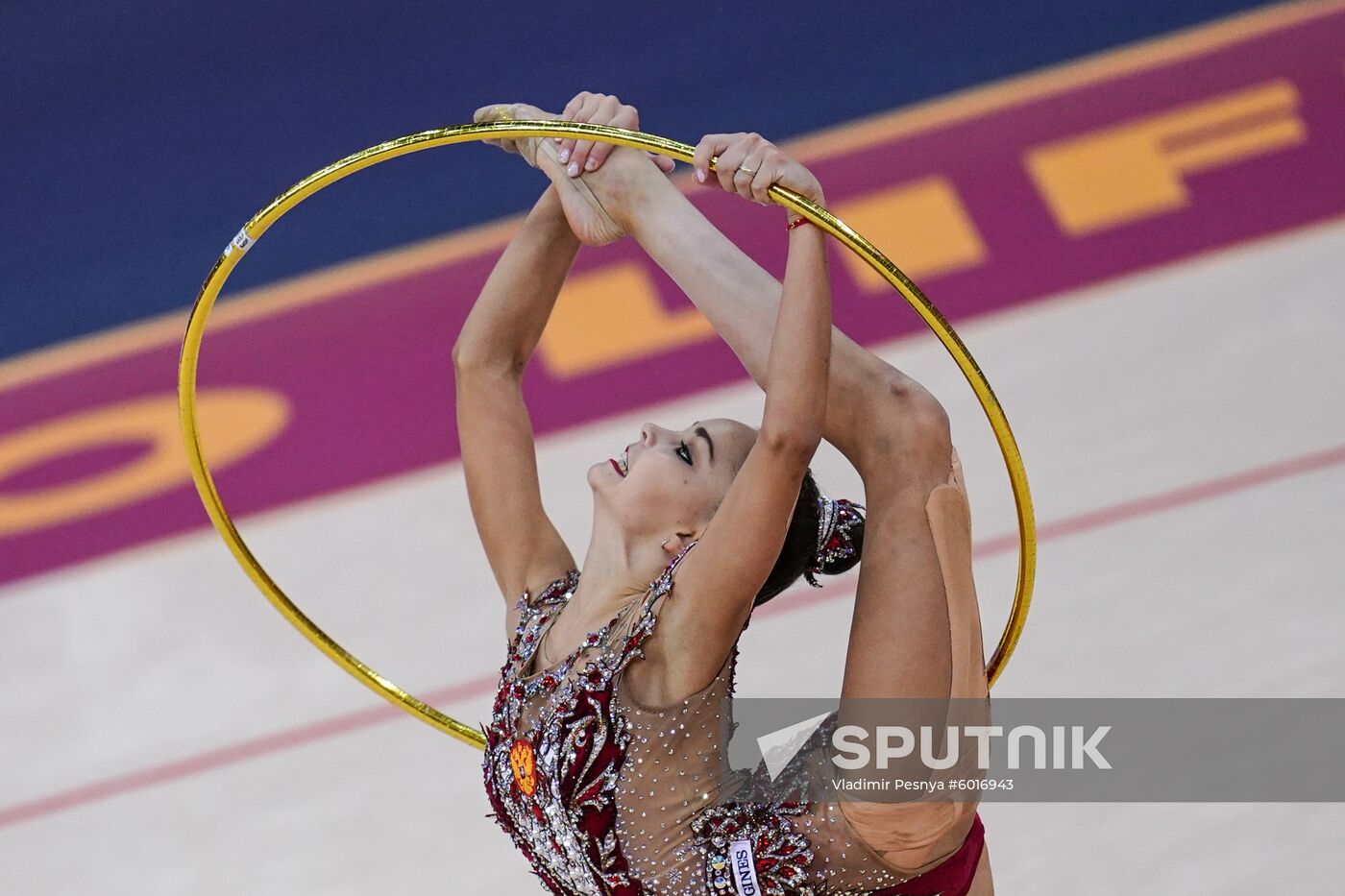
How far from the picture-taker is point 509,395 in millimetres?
2707

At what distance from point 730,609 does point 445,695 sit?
1740 mm

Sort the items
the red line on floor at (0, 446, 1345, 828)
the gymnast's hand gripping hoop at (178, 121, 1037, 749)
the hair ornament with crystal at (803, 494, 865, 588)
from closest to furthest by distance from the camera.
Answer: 1. the gymnast's hand gripping hoop at (178, 121, 1037, 749)
2. the hair ornament with crystal at (803, 494, 865, 588)
3. the red line on floor at (0, 446, 1345, 828)

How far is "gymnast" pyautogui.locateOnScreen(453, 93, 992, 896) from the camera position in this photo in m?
2.14

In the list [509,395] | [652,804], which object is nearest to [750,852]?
[652,804]

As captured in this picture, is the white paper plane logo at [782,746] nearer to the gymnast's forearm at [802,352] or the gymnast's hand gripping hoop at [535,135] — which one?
the gymnast's hand gripping hoop at [535,135]

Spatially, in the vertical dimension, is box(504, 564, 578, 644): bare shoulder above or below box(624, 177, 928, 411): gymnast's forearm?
below

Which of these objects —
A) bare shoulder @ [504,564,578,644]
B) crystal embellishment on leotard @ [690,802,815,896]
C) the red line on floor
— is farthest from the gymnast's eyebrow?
the red line on floor

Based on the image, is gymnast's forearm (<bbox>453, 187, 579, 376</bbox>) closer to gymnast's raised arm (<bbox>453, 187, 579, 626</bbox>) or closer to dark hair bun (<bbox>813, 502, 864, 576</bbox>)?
gymnast's raised arm (<bbox>453, 187, 579, 626</bbox>)

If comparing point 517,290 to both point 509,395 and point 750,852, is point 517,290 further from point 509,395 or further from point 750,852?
point 750,852

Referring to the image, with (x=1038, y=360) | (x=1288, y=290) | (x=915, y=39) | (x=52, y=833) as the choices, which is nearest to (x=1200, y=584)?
(x=1038, y=360)

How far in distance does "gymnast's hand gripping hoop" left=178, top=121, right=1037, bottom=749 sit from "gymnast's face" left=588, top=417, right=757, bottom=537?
1.09ft

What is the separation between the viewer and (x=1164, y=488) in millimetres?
4090

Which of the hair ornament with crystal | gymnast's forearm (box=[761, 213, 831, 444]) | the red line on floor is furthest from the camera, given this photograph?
the red line on floor

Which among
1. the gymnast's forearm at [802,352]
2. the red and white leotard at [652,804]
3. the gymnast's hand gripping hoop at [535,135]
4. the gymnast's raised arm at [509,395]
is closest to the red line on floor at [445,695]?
the gymnast's hand gripping hoop at [535,135]
